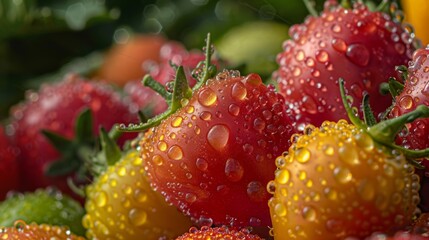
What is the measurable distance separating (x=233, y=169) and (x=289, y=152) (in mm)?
60

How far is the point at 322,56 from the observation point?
746mm

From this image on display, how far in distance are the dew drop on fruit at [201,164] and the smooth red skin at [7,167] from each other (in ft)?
2.20

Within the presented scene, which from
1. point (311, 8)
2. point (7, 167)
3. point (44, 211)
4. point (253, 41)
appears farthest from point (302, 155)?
point (253, 41)

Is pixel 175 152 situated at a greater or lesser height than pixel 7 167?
lesser

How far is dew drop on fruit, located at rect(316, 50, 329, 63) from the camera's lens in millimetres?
744

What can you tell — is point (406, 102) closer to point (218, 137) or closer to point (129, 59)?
point (218, 137)

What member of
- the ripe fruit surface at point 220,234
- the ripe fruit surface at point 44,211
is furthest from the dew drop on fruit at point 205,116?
the ripe fruit surface at point 44,211

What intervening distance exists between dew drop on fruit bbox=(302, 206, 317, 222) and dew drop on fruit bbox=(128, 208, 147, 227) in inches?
9.0

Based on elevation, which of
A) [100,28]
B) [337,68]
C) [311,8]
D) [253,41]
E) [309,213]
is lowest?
[309,213]

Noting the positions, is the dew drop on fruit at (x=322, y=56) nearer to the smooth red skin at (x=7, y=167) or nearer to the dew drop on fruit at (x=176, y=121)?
the dew drop on fruit at (x=176, y=121)

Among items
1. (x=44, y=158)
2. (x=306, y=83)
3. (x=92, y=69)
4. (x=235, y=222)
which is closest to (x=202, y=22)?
(x=92, y=69)

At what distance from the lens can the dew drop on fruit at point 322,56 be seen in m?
0.74

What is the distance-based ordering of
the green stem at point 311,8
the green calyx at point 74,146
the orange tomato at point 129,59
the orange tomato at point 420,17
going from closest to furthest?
1. the green stem at point 311,8
2. the green calyx at point 74,146
3. the orange tomato at point 420,17
4. the orange tomato at point 129,59

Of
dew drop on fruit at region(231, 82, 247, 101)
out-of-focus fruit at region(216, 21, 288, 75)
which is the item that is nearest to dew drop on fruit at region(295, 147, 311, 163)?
dew drop on fruit at region(231, 82, 247, 101)
